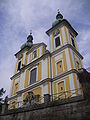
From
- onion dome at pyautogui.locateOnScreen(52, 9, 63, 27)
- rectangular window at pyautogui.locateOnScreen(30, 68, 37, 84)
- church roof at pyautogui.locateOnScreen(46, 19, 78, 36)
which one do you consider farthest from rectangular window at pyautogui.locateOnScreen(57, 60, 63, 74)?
onion dome at pyautogui.locateOnScreen(52, 9, 63, 27)

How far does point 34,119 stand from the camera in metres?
11.5

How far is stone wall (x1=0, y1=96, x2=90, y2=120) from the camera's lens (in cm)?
899

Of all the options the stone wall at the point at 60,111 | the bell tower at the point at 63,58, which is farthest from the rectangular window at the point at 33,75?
the stone wall at the point at 60,111

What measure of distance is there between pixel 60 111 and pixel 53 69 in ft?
35.9

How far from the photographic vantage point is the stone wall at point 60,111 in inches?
354

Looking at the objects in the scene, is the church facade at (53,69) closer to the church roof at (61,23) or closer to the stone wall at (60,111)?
the church roof at (61,23)

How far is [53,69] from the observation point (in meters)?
20.8

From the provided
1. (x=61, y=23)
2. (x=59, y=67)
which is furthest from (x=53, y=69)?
(x=61, y=23)

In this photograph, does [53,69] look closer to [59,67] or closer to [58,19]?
[59,67]

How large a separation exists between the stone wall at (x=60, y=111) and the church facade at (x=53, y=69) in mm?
4348

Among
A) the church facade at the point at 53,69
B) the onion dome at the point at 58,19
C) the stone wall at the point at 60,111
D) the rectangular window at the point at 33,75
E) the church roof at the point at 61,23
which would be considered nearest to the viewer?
the stone wall at the point at 60,111

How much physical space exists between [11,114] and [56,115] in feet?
21.6

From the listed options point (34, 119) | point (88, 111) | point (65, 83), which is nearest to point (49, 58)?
point (65, 83)

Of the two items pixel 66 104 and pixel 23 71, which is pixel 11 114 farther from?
pixel 23 71
